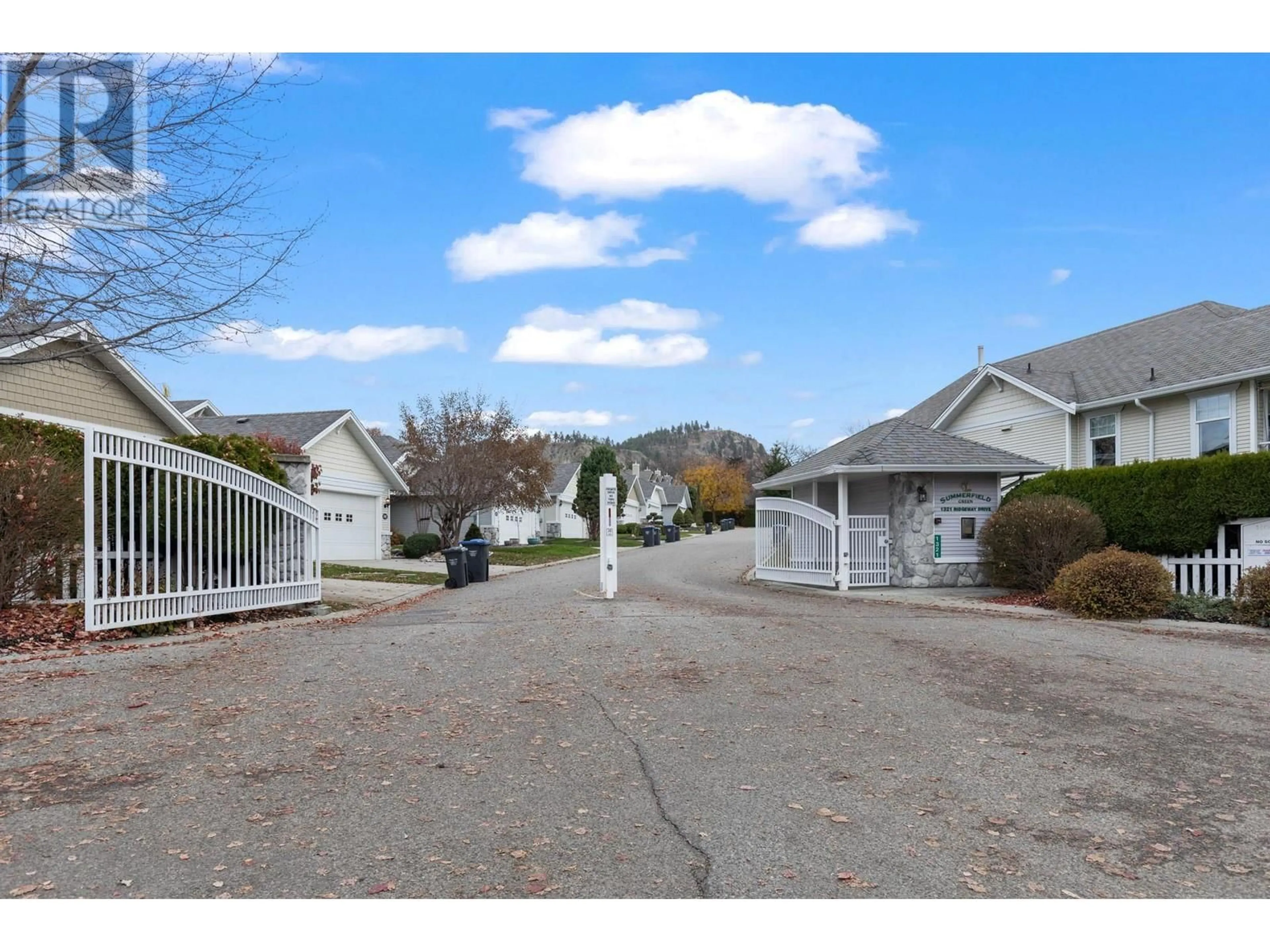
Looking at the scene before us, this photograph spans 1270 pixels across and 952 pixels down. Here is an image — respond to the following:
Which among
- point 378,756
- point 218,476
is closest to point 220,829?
point 378,756

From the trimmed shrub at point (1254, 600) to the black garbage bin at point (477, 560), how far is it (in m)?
15.7

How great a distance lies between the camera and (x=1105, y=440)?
2103 cm

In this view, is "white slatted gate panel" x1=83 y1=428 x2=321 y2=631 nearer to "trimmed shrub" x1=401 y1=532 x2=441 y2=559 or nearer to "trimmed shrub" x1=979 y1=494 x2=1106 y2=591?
"trimmed shrub" x1=979 y1=494 x2=1106 y2=591

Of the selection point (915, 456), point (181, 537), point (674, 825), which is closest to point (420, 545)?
point (915, 456)

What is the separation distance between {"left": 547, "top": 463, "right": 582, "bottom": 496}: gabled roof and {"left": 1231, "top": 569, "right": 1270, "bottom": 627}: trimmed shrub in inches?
1739

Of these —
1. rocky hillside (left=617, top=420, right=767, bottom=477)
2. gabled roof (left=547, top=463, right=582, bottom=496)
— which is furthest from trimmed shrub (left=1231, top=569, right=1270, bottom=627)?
rocky hillside (left=617, top=420, right=767, bottom=477)

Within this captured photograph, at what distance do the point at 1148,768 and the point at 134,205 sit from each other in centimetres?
1057

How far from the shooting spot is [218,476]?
11.9 m

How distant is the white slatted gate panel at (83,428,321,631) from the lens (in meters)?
10.1

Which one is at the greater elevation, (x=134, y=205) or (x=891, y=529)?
(x=134, y=205)

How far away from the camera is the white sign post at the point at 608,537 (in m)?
15.9

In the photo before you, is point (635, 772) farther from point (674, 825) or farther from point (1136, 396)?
point (1136, 396)

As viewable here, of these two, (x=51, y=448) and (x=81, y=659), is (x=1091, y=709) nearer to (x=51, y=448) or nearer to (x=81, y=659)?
(x=81, y=659)

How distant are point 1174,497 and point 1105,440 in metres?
6.18
